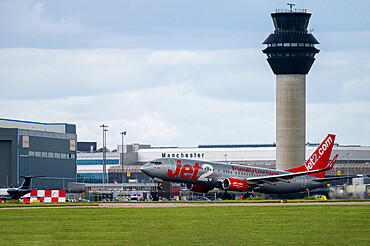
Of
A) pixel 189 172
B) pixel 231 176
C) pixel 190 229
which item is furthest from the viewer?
pixel 231 176

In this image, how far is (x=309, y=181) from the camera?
108250 millimetres

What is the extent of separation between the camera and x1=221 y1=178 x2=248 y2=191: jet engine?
95750 millimetres

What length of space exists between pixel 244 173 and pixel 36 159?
93775 millimetres

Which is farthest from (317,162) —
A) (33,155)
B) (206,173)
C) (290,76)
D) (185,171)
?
(33,155)

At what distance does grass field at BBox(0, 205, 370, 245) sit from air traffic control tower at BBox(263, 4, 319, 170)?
138 metres

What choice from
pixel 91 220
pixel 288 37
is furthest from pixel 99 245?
pixel 288 37

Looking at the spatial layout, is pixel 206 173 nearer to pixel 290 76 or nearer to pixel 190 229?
pixel 190 229

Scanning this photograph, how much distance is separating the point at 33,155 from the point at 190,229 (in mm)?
148395

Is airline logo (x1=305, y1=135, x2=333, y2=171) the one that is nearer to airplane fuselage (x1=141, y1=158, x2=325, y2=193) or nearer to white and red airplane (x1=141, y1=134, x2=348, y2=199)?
white and red airplane (x1=141, y1=134, x2=348, y2=199)

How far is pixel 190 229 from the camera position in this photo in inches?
1560

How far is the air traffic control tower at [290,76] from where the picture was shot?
620ft

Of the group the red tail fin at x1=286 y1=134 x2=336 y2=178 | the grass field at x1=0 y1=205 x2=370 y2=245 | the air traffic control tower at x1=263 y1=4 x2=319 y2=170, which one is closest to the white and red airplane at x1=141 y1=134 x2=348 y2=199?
the red tail fin at x1=286 y1=134 x2=336 y2=178

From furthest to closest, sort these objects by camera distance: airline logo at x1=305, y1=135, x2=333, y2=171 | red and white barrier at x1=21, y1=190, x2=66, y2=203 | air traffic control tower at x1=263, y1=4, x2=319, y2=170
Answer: air traffic control tower at x1=263, y1=4, x2=319, y2=170 → airline logo at x1=305, y1=135, x2=333, y2=171 → red and white barrier at x1=21, y1=190, x2=66, y2=203

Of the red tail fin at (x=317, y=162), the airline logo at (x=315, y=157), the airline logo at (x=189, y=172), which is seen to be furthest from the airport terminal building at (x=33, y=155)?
the airline logo at (x=189, y=172)
